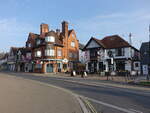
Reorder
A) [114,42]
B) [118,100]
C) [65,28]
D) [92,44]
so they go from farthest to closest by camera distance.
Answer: [65,28] < [92,44] < [114,42] < [118,100]

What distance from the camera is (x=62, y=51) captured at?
50969 mm

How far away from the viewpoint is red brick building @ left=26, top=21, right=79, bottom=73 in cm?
4759

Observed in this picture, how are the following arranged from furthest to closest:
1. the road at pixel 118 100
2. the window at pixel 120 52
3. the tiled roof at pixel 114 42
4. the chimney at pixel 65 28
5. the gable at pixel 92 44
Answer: the chimney at pixel 65 28
the gable at pixel 92 44
the tiled roof at pixel 114 42
the window at pixel 120 52
the road at pixel 118 100

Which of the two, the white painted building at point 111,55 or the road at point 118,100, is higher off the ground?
the white painted building at point 111,55


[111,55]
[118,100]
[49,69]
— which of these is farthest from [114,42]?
[118,100]

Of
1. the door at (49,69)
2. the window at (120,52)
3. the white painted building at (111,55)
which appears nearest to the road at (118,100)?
the white painted building at (111,55)

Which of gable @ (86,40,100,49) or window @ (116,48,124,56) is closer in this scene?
window @ (116,48,124,56)

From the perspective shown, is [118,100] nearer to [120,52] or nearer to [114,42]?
[120,52]

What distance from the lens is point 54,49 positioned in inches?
1900

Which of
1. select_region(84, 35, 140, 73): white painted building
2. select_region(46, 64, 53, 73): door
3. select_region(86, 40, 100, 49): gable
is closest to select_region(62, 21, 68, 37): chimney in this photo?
select_region(84, 35, 140, 73): white painted building

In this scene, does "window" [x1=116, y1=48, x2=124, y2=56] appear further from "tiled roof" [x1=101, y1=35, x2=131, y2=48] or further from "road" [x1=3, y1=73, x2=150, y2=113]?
"road" [x1=3, y1=73, x2=150, y2=113]

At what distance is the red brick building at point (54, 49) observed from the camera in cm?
4759

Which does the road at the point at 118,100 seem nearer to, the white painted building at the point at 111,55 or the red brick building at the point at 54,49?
the white painted building at the point at 111,55

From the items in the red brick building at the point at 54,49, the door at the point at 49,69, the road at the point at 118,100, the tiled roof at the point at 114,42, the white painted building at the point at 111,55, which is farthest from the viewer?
the door at the point at 49,69
